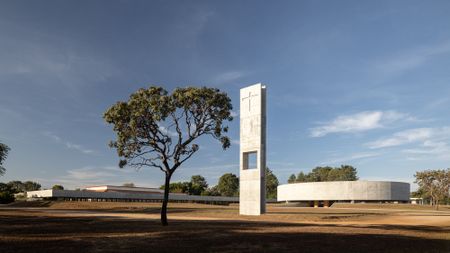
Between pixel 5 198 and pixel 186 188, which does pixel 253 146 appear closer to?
pixel 5 198

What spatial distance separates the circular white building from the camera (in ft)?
440

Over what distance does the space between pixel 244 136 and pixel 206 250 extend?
127 ft

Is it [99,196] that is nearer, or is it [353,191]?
[99,196]

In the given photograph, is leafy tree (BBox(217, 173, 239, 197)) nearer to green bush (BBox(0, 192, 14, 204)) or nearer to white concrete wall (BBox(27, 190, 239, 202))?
white concrete wall (BBox(27, 190, 239, 202))

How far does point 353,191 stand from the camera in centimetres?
13575

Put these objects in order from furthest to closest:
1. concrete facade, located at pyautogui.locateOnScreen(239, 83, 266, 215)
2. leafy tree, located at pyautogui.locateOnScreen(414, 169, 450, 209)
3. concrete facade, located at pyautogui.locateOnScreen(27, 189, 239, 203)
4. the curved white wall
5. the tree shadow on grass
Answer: the curved white wall < concrete facade, located at pyautogui.locateOnScreen(27, 189, 239, 203) < leafy tree, located at pyautogui.locateOnScreen(414, 169, 450, 209) < concrete facade, located at pyautogui.locateOnScreen(239, 83, 266, 215) < the tree shadow on grass

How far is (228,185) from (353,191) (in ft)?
229

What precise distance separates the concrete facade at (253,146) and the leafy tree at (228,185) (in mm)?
133570

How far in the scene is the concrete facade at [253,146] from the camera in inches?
2197

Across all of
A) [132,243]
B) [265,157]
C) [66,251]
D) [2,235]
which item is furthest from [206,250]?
[265,157]

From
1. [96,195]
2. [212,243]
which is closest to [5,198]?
[96,195]

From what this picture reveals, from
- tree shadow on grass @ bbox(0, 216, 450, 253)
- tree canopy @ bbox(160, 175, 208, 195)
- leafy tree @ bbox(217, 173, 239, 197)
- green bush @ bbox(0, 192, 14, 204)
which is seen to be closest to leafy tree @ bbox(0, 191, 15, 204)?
green bush @ bbox(0, 192, 14, 204)

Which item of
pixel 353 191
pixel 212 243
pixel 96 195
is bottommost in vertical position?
pixel 96 195

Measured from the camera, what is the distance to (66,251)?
→ 18969 millimetres
